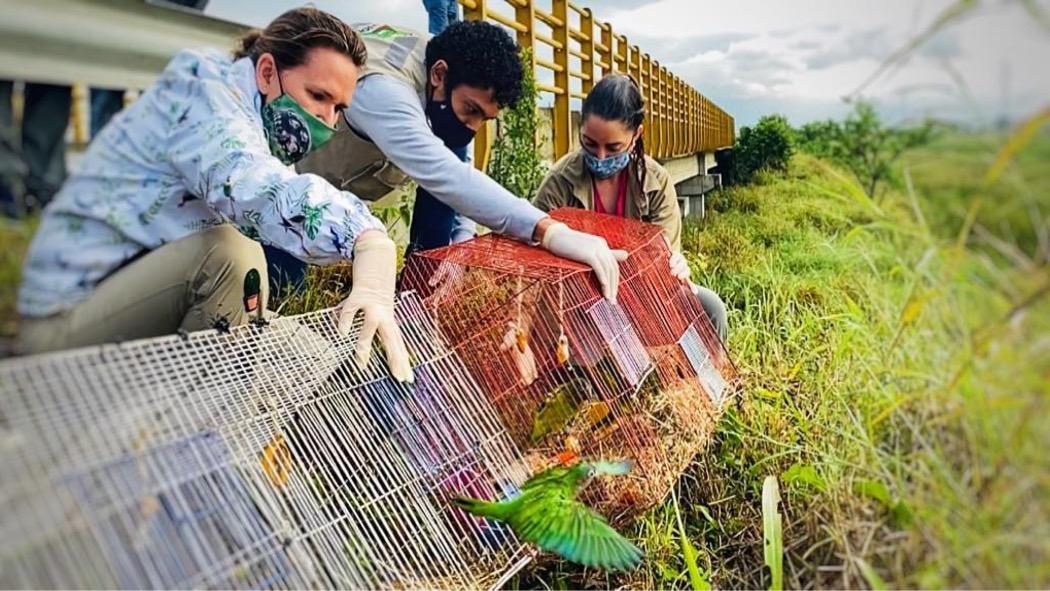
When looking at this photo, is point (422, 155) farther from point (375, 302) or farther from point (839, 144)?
point (839, 144)

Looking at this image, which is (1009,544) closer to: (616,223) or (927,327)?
(927,327)

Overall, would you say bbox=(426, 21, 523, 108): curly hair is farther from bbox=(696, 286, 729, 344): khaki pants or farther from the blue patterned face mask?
bbox=(696, 286, 729, 344): khaki pants

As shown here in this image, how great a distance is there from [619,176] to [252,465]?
1160 mm

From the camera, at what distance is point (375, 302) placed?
134 cm

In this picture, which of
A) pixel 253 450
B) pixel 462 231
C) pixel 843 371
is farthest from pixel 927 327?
pixel 462 231

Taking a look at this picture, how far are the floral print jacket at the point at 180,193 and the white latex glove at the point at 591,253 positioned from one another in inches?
17.1

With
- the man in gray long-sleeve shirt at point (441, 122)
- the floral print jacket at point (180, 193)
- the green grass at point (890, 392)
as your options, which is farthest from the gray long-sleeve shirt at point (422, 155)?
the green grass at point (890, 392)

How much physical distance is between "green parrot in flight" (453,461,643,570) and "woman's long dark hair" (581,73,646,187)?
0.88m

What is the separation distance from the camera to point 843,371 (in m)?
1.41

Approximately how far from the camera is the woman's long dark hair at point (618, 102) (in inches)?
73.6

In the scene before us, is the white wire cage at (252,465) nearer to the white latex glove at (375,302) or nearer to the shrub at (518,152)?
the white latex glove at (375,302)

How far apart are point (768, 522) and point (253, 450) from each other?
0.75 metres

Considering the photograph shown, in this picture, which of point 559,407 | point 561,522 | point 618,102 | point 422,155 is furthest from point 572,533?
point 618,102

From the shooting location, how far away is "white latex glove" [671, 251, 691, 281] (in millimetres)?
1904
